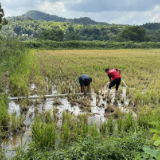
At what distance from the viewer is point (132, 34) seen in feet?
162

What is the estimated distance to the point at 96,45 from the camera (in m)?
36.0

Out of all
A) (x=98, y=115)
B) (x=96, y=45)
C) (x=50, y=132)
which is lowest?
(x=98, y=115)

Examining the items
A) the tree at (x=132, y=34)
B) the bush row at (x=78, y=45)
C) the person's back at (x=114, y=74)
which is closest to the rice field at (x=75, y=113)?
the person's back at (x=114, y=74)

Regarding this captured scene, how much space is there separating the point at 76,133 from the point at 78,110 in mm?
1653

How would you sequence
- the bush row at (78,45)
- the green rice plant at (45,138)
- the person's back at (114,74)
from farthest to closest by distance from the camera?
the bush row at (78,45), the person's back at (114,74), the green rice plant at (45,138)

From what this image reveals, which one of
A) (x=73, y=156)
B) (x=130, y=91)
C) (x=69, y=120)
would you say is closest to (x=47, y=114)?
(x=69, y=120)

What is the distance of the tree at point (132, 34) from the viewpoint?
49062mm

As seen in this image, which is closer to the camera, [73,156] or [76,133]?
[73,156]

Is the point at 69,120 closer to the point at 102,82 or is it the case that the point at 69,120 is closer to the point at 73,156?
the point at 73,156

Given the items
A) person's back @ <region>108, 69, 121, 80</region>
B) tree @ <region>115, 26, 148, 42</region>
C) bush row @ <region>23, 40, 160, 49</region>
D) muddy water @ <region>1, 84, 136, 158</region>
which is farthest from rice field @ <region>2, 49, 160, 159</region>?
tree @ <region>115, 26, 148, 42</region>

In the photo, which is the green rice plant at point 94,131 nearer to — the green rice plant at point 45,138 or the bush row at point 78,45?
the green rice plant at point 45,138

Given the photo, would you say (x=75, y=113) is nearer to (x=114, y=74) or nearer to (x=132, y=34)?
(x=114, y=74)

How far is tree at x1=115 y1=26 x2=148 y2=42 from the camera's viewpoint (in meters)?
49.1

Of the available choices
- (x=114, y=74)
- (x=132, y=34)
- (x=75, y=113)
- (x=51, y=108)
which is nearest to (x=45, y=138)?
(x=75, y=113)
